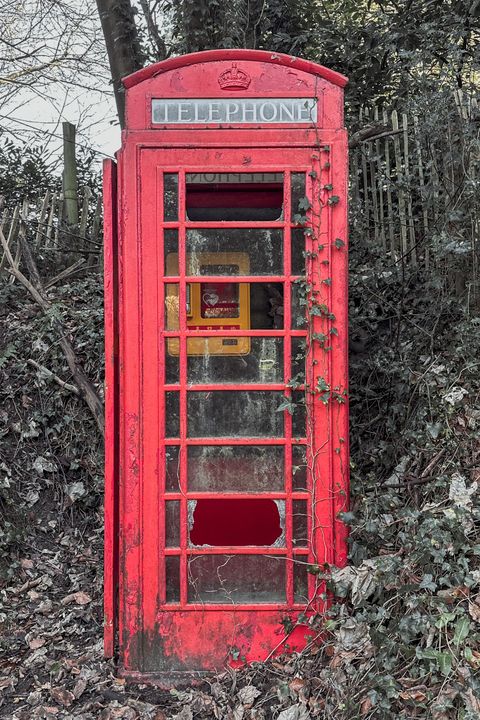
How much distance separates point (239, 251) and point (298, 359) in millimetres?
600

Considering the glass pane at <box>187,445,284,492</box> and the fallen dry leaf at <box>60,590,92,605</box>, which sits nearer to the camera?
the glass pane at <box>187,445,284,492</box>

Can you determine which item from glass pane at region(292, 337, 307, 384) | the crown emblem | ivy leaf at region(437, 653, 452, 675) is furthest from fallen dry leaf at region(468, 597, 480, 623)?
the crown emblem

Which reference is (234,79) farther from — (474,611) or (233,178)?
(474,611)

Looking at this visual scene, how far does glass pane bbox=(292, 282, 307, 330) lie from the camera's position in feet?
11.1

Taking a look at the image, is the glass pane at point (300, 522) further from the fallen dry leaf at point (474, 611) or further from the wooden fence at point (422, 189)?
the wooden fence at point (422, 189)

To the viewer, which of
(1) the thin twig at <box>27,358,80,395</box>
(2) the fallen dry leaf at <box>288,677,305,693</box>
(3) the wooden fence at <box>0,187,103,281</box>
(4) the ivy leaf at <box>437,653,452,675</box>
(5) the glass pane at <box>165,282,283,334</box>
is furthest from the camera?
(3) the wooden fence at <box>0,187,103,281</box>

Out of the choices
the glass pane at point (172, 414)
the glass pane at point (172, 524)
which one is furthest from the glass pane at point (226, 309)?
the glass pane at point (172, 524)

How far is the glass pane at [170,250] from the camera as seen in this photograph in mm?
3385

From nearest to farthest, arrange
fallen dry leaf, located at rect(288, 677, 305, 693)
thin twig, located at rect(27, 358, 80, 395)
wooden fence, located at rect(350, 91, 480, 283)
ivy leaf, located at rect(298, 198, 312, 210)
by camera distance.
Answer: fallen dry leaf, located at rect(288, 677, 305, 693) → ivy leaf, located at rect(298, 198, 312, 210) → wooden fence, located at rect(350, 91, 480, 283) → thin twig, located at rect(27, 358, 80, 395)

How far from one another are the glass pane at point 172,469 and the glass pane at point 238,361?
13.8 inches

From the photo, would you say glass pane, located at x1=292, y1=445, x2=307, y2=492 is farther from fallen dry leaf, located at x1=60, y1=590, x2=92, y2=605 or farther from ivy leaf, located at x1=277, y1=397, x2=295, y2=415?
fallen dry leaf, located at x1=60, y1=590, x2=92, y2=605

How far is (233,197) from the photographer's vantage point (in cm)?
348

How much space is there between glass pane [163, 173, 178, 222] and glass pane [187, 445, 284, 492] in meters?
1.15

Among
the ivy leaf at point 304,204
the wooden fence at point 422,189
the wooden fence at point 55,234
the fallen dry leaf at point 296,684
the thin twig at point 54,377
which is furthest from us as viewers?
the wooden fence at point 55,234
